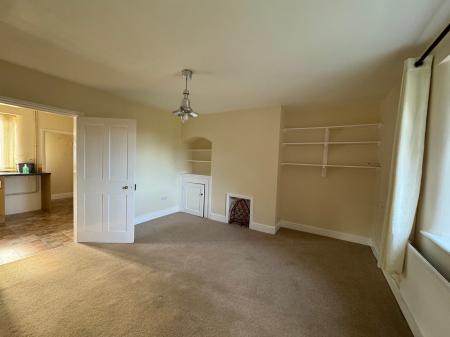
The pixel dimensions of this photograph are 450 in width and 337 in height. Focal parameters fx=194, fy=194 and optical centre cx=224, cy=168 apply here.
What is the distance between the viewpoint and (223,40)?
70.0 inches

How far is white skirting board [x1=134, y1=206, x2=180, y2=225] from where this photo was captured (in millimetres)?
4161

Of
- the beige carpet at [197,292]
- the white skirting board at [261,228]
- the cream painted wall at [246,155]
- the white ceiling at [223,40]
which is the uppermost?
the white ceiling at [223,40]

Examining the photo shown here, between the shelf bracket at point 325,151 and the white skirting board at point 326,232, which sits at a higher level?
the shelf bracket at point 325,151

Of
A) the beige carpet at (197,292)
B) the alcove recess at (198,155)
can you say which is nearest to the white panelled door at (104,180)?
the beige carpet at (197,292)

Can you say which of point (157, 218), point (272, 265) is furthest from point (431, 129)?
point (157, 218)

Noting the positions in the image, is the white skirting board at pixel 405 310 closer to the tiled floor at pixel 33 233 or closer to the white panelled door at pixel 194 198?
the white panelled door at pixel 194 198

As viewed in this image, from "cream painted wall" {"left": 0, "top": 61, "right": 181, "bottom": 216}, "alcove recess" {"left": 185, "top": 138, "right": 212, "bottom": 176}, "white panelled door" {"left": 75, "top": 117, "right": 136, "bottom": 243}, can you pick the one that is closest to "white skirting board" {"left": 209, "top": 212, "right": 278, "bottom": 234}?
"alcove recess" {"left": 185, "top": 138, "right": 212, "bottom": 176}

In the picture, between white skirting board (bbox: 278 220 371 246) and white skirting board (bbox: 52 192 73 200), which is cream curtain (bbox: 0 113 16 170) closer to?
white skirting board (bbox: 52 192 73 200)

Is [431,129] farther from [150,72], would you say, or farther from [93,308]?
[93,308]

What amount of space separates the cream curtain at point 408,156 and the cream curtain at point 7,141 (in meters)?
7.24

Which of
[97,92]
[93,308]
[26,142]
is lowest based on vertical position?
[93,308]

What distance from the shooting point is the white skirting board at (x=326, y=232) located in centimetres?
350

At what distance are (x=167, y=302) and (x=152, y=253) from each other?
1102 millimetres

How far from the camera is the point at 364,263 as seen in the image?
9.22 ft
